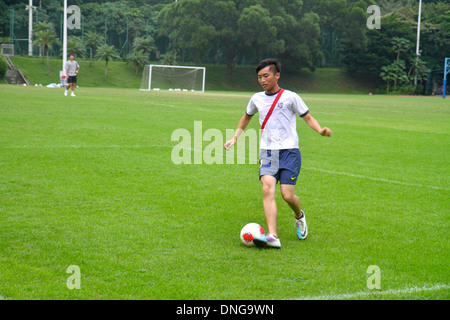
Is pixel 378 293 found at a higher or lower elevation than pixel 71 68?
lower

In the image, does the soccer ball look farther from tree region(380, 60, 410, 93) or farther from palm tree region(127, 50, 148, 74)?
tree region(380, 60, 410, 93)

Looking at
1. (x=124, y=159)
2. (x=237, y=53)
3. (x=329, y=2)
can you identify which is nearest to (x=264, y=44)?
(x=237, y=53)

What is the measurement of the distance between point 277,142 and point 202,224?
1.28m

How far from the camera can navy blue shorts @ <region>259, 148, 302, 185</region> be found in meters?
5.54

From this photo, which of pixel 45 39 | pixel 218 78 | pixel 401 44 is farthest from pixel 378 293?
pixel 401 44

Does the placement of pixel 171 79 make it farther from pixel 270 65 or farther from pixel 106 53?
pixel 270 65

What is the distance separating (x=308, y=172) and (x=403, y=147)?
180 inches

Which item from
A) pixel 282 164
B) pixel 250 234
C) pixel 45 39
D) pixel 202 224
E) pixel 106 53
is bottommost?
pixel 202 224

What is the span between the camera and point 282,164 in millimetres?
5582

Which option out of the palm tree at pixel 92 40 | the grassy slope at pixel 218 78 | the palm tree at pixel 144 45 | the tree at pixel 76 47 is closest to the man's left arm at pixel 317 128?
the grassy slope at pixel 218 78

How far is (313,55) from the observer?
6812cm

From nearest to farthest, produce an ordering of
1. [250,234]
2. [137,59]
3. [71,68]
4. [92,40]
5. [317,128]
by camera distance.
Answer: [250,234] → [317,128] → [71,68] → [137,59] → [92,40]

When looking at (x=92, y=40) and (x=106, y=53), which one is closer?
(x=106, y=53)
